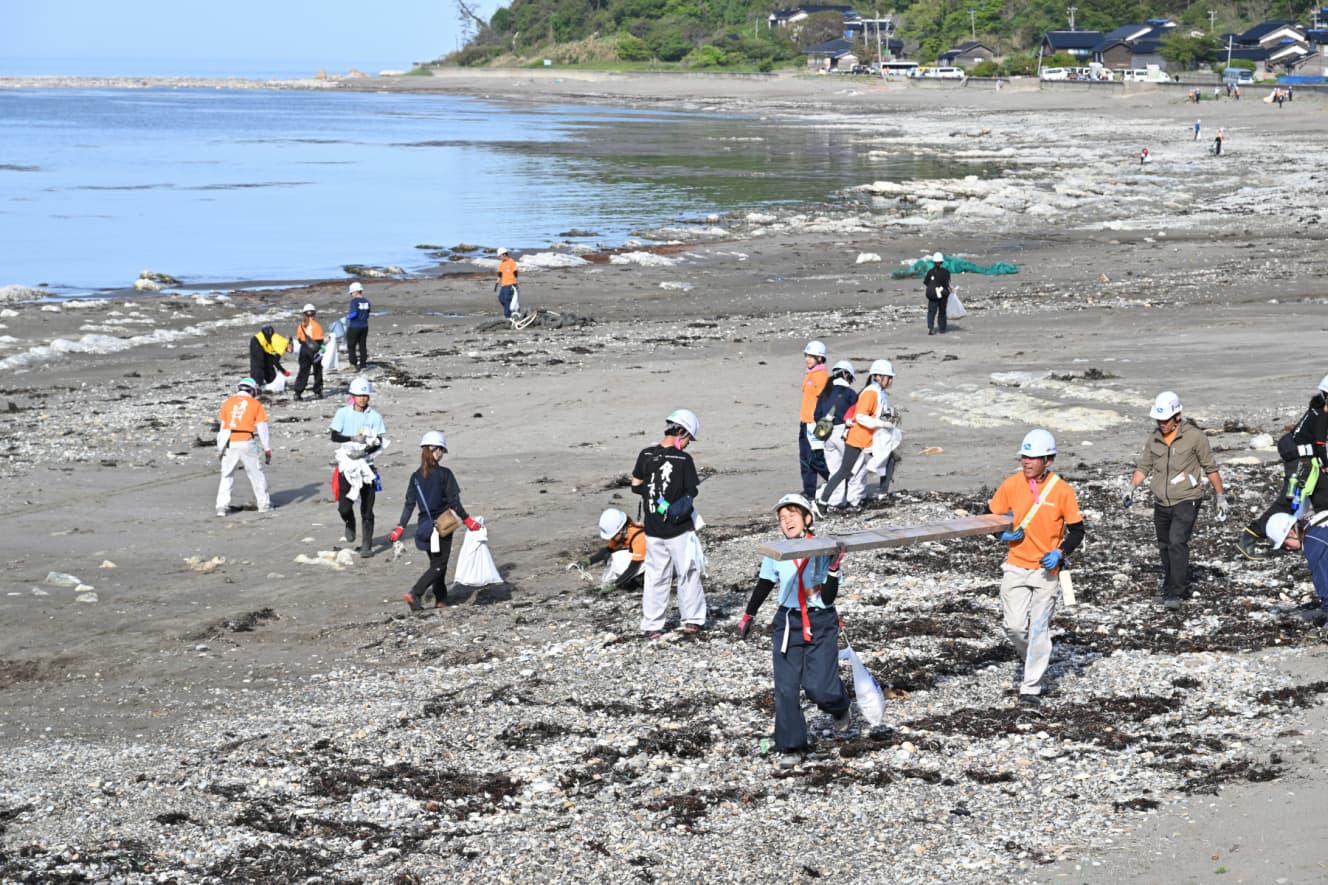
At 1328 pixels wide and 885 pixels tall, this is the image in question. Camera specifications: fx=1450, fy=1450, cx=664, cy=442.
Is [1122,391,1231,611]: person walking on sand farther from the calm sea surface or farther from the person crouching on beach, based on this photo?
the calm sea surface

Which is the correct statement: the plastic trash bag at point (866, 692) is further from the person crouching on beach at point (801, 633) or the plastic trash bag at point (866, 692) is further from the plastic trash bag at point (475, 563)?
the plastic trash bag at point (475, 563)

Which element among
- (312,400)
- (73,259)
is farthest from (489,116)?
(312,400)

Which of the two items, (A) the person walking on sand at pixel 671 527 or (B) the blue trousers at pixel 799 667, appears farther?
(A) the person walking on sand at pixel 671 527

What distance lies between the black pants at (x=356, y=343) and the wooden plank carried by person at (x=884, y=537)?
55.9 ft

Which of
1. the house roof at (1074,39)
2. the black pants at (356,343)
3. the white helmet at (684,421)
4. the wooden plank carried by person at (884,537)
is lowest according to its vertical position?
the black pants at (356,343)

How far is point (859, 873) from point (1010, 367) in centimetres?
1622

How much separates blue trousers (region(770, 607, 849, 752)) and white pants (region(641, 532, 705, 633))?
8.57ft

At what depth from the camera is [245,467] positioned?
1730cm

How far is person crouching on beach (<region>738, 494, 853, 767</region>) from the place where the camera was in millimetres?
9250

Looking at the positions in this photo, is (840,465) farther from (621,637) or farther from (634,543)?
(621,637)

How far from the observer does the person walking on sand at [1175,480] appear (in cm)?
1161

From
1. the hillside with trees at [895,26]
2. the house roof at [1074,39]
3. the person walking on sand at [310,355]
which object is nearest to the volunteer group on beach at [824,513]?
the person walking on sand at [310,355]

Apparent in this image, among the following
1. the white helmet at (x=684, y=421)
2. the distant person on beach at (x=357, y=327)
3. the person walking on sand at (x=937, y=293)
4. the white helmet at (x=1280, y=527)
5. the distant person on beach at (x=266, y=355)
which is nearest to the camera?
the white helmet at (x=1280, y=527)

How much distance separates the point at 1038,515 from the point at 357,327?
17603 mm
